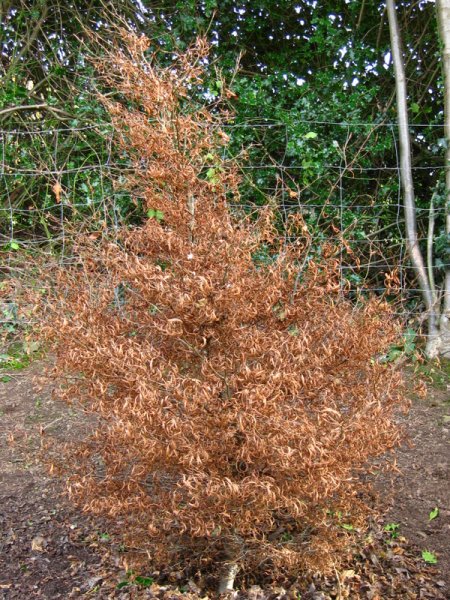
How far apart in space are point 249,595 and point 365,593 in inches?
19.5

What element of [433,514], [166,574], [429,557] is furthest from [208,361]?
[433,514]

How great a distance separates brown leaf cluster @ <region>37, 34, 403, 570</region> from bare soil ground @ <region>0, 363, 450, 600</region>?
1.00 feet

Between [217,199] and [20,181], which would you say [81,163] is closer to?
[20,181]

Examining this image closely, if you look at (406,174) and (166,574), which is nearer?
(166,574)

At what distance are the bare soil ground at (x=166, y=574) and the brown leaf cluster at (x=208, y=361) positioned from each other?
304 mm

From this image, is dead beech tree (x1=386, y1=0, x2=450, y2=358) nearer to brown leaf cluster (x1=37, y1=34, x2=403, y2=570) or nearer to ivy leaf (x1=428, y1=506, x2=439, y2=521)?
ivy leaf (x1=428, y1=506, x2=439, y2=521)

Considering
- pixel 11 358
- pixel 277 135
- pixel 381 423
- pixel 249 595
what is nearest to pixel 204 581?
pixel 249 595

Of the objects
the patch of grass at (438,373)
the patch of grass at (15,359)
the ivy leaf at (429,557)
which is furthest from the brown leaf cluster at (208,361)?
the patch of grass at (15,359)

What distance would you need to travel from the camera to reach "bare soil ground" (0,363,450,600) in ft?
7.63

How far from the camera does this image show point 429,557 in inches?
100

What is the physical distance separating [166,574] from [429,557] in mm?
1154

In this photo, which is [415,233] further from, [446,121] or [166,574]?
[166,574]

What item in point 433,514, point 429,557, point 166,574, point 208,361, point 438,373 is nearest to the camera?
point 208,361

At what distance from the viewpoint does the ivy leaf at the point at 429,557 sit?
8.28 ft
